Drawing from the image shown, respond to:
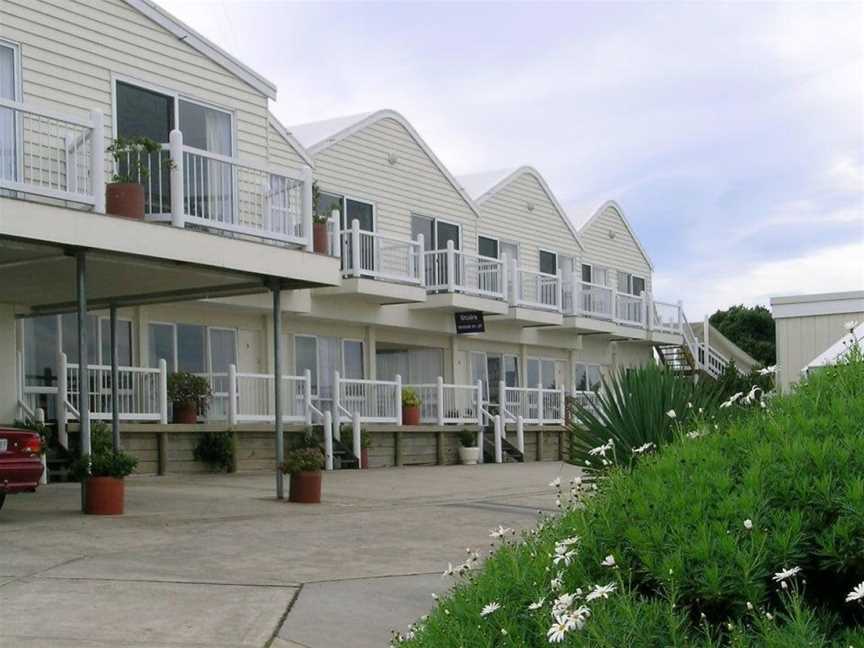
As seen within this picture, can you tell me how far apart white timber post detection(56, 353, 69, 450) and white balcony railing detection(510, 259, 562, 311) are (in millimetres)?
14428

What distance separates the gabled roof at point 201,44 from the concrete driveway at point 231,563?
7.49 metres

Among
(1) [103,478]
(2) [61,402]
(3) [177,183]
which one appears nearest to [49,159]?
(3) [177,183]

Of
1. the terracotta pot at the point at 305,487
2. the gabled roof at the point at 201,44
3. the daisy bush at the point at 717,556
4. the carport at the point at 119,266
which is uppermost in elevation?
the gabled roof at the point at 201,44

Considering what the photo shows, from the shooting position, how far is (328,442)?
2191 centimetres

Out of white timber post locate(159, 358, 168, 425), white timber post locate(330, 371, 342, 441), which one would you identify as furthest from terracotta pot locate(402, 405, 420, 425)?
white timber post locate(159, 358, 168, 425)

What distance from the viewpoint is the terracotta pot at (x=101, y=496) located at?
12.7m

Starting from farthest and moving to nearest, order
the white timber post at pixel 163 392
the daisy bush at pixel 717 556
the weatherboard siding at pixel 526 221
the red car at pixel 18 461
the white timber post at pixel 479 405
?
the weatherboard siding at pixel 526 221 → the white timber post at pixel 479 405 → the white timber post at pixel 163 392 → the red car at pixel 18 461 → the daisy bush at pixel 717 556

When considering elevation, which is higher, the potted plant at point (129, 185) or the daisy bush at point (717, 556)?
the potted plant at point (129, 185)

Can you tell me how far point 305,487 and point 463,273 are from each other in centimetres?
1369

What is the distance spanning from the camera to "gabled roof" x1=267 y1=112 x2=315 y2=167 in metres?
23.0

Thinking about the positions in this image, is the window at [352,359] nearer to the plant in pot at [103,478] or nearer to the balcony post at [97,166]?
the plant in pot at [103,478]

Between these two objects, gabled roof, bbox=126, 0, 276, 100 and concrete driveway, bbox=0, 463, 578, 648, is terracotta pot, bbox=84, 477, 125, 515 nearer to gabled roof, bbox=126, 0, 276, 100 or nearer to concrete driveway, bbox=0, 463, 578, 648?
concrete driveway, bbox=0, 463, 578, 648

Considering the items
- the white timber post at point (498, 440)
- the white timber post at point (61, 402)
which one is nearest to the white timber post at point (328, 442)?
the white timber post at point (61, 402)

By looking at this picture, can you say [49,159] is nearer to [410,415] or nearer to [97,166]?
[97,166]
